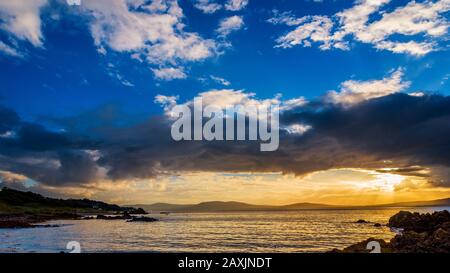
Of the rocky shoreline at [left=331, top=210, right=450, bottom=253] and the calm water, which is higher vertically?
the rocky shoreline at [left=331, top=210, right=450, bottom=253]

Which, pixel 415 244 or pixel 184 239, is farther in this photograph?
pixel 184 239

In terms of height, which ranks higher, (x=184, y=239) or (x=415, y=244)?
(x=415, y=244)

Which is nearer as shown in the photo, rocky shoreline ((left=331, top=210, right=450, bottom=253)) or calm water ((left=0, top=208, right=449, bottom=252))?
rocky shoreline ((left=331, top=210, right=450, bottom=253))

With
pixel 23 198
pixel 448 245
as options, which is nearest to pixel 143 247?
pixel 448 245

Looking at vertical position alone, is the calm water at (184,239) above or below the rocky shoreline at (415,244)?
below

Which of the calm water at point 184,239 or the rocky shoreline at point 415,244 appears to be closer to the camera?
the rocky shoreline at point 415,244
